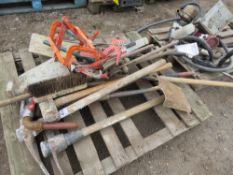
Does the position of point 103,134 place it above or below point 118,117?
below

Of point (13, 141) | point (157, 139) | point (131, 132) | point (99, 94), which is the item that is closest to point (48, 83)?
point (99, 94)

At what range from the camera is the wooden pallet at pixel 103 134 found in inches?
66.6

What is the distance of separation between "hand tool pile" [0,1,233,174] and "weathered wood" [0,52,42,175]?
0.26 feet

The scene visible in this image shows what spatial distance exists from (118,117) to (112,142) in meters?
0.20

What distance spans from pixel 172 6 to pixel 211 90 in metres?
1.73

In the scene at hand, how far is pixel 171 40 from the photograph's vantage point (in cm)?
249

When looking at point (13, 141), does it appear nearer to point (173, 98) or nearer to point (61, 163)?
point (61, 163)

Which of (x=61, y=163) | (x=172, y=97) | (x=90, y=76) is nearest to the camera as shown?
(x=61, y=163)

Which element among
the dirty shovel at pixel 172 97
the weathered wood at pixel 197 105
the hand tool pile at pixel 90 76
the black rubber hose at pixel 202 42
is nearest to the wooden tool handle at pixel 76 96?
the hand tool pile at pixel 90 76

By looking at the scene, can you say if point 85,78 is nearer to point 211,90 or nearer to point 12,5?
point 211,90

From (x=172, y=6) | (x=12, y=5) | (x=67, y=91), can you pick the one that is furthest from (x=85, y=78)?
(x=172, y=6)

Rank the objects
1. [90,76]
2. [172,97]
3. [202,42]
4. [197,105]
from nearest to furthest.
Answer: [90,76], [172,97], [197,105], [202,42]

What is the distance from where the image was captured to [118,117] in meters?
1.89

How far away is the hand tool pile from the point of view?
5.55 feet
